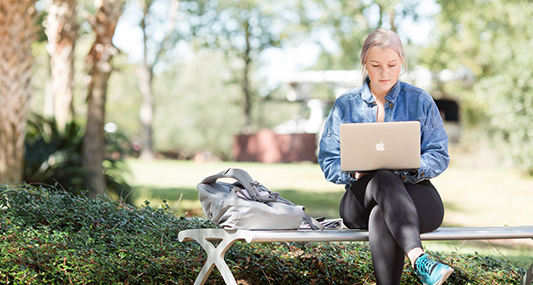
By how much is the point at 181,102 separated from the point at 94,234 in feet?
130

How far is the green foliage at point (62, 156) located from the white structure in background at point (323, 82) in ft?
30.4

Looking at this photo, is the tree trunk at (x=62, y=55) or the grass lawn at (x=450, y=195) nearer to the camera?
the tree trunk at (x=62, y=55)

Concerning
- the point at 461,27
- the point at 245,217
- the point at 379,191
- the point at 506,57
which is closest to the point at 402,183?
the point at 379,191

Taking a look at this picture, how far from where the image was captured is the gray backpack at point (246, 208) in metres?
2.35

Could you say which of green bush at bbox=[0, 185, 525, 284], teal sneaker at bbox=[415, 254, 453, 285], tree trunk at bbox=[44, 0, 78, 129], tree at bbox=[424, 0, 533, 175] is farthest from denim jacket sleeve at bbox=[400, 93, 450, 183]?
tree at bbox=[424, 0, 533, 175]

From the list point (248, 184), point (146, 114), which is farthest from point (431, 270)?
point (146, 114)

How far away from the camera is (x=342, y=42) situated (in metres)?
18.5

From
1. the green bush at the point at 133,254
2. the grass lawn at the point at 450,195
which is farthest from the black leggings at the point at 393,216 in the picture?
the grass lawn at the point at 450,195

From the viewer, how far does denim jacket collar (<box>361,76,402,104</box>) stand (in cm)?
278

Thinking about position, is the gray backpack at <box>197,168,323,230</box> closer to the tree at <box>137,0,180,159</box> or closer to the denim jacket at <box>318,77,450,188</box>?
the denim jacket at <box>318,77,450,188</box>

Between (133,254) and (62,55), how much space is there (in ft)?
14.5

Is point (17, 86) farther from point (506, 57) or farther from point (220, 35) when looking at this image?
point (220, 35)

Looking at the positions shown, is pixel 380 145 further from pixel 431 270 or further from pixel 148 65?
pixel 148 65

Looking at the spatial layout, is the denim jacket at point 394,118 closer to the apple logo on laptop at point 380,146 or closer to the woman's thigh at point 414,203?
the woman's thigh at point 414,203
